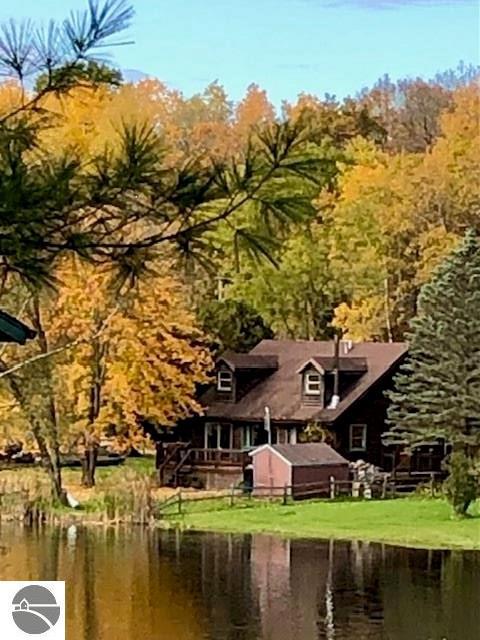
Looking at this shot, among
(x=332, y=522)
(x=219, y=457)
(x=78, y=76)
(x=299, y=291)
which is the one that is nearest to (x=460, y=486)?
(x=332, y=522)

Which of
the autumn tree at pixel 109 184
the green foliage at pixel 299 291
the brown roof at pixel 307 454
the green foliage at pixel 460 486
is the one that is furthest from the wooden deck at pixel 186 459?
the autumn tree at pixel 109 184

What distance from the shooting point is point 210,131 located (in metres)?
7.09

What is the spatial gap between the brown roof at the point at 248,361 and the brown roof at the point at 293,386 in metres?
0.04

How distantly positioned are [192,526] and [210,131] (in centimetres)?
226

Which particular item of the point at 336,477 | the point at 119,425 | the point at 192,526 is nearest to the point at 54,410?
the point at 119,425

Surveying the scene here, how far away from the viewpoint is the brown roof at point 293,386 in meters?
9.66

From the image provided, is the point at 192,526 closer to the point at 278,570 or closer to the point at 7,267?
the point at 278,570

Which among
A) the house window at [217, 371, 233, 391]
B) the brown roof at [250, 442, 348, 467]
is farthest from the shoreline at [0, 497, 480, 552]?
the house window at [217, 371, 233, 391]

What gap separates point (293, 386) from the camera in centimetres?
991

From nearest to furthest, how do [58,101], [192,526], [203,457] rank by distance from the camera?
1. [58,101]
2. [192,526]
3. [203,457]

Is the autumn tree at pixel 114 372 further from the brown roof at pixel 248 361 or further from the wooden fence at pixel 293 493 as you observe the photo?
the wooden fence at pixel 293 493

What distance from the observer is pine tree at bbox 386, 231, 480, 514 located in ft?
29.9

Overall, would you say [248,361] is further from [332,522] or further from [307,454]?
[332,522]

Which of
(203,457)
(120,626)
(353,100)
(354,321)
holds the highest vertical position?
(353,100)
